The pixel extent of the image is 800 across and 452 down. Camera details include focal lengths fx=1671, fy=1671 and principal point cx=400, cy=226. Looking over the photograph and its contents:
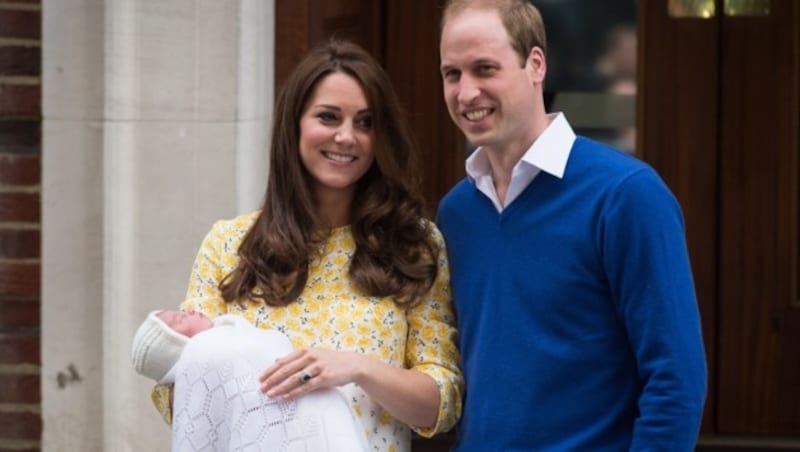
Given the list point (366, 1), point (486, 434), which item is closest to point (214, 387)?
point (486, 434)

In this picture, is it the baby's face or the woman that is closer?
the baby's face

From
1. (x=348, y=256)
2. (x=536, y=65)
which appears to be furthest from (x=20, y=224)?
(x=536, y=65)

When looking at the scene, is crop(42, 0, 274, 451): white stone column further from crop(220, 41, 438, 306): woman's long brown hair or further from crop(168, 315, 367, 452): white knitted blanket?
crop(168, 315, 367, 452): white knitted blanket

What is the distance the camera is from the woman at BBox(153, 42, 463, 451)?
3.49 m

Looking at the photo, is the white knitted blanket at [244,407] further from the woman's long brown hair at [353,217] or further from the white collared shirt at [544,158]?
the white collared shirt at [544,158]

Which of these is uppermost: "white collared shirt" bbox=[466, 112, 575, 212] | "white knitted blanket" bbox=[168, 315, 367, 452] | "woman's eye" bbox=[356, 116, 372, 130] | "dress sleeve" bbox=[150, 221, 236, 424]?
"woman's eye" bbox=[356, 116, 372, 130]

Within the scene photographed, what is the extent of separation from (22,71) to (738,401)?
8.98 feet

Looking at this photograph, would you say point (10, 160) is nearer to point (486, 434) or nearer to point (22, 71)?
point (22, 71)

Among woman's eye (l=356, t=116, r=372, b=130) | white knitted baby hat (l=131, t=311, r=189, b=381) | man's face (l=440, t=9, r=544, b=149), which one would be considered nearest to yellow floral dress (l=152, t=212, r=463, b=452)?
white knitted baby hat (l=131, t=311, r=189, b=381)

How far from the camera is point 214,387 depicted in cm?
328

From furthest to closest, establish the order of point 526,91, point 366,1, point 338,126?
point 366,1
point 338,126
point 526,91

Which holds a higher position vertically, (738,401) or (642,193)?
(642,193)

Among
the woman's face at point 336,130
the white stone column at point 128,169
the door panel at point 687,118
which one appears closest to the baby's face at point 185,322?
the woman's face at point 336,130

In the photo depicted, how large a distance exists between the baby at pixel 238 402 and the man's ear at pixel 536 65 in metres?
0.73
